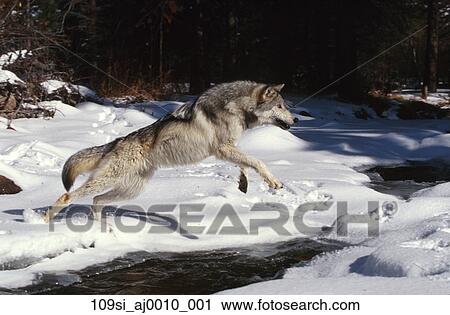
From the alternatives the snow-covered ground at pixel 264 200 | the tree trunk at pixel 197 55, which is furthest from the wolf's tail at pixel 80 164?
the tree trunk at pixel 197 55

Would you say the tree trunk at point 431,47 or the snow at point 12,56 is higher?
the tree trunk at point 431,47

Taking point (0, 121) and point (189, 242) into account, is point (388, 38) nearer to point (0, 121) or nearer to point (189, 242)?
point (0, 121)

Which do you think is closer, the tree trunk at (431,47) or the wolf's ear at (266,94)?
the wolf's ear at (266,94)

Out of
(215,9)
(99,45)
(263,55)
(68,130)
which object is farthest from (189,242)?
(263,55)

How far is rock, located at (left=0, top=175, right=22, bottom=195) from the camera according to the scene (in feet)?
27.9

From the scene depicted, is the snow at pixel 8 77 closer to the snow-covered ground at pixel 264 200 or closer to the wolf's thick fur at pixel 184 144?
the snow-covered ground at pixel 264 200

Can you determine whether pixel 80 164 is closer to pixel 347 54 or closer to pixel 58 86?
pixel 58 86

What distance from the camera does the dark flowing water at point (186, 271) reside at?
5.34 metres

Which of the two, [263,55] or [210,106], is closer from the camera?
[210,106]

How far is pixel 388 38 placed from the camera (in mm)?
29219

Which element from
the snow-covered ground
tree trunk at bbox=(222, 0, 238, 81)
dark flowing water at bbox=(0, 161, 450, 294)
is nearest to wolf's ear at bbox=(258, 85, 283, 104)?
the snow-covered ground

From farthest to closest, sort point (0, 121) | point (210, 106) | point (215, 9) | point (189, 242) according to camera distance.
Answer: point (215, 9), point (0, 121), point (210, 106), point (189, 242)

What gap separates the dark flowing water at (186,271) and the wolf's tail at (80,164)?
1523 mm
